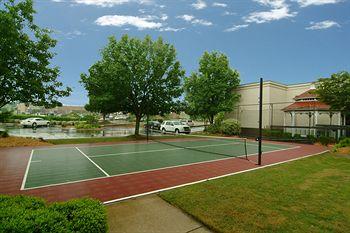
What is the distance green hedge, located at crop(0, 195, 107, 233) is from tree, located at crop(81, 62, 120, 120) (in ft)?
64.5

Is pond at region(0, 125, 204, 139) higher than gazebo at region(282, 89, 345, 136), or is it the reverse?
gazebo at region(282, 89, 345, 136)

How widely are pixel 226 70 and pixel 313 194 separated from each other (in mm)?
29924

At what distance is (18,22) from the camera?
17469 mm

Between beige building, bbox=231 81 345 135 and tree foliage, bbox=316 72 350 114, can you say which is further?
beige building, bbox=231 81 345 135

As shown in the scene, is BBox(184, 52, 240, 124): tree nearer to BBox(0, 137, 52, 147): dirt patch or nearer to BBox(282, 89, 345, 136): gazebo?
BBox(282, 89, 345, 136): gazebo

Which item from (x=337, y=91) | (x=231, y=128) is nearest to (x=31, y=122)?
(x=231, y=128)

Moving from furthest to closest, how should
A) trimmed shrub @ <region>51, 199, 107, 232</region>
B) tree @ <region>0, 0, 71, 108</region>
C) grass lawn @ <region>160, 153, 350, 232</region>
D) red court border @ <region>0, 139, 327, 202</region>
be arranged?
tree @ <region>0, 0, 71, 108</region>
red court border @ <region>0, 139, 327, 202</region>
grass lawn @ <region>160, 153, 350, 232</region>
trimmed shrub @ <region>51, 199, 107, 232</region>

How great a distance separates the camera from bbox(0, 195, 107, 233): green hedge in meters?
3.29

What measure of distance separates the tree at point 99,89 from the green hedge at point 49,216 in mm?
19651

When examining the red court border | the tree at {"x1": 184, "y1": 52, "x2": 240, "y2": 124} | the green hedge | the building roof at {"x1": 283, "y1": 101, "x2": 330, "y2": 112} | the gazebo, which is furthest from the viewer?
the tree at {"x1": 184, "y1": 52, "x2": 240, "y2": 124}

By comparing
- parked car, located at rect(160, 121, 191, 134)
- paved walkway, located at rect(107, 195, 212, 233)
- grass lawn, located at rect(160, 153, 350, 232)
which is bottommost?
paved walkway, located at rect(107, 195, 212, 233)

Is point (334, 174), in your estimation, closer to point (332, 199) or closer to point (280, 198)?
point (332, 199)

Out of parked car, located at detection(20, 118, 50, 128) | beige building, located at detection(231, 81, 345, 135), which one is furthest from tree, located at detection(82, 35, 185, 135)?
parked car, located at detection(20, 118, 50, 128)

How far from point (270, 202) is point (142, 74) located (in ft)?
62.5
